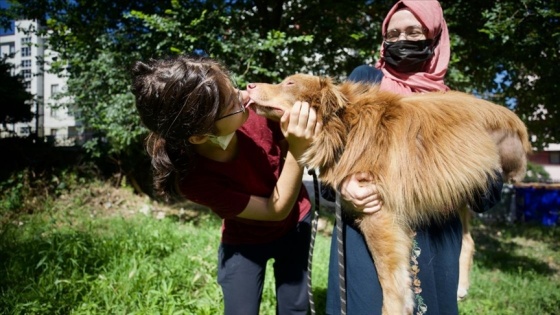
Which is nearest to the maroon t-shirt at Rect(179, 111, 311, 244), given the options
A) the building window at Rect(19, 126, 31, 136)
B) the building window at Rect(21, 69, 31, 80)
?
the building window at Rect(19, 126, 31, 136)

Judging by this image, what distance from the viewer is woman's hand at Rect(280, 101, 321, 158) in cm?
168

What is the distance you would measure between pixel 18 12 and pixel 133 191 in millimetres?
4268

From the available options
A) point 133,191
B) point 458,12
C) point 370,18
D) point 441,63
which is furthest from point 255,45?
point 133,191

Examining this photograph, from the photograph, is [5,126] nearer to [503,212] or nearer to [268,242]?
[268,242]

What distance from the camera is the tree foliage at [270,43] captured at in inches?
203

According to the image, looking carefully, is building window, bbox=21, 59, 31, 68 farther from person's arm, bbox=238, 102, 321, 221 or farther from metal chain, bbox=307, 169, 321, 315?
metal chain, bbox=307, 169, 321, 315

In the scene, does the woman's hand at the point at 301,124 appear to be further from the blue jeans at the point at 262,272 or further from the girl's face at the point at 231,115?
the blue jeans at the point at 262,272

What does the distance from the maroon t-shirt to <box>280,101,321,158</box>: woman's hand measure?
456 millimetres

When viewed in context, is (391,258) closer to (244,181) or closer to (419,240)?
(419,240)

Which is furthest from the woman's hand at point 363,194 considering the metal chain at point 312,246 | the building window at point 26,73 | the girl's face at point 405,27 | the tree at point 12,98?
the building window at point 26,73

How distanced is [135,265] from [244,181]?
2451mm

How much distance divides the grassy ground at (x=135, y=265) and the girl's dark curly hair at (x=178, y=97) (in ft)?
6.66

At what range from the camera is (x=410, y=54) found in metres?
1.85

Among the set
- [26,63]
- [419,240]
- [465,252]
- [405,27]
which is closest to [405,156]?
[419,240]
